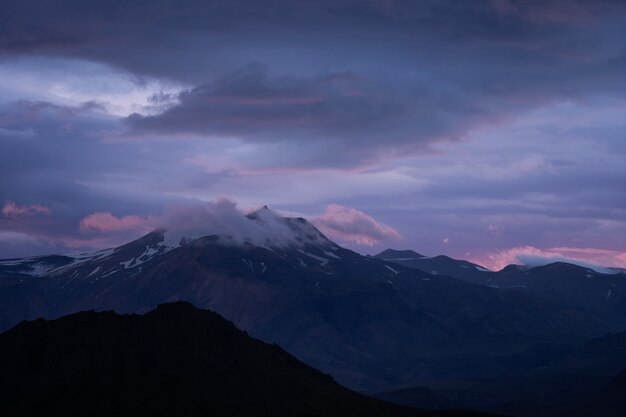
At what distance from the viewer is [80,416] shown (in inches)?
7859

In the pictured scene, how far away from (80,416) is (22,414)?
10915mm

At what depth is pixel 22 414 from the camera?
199 m
